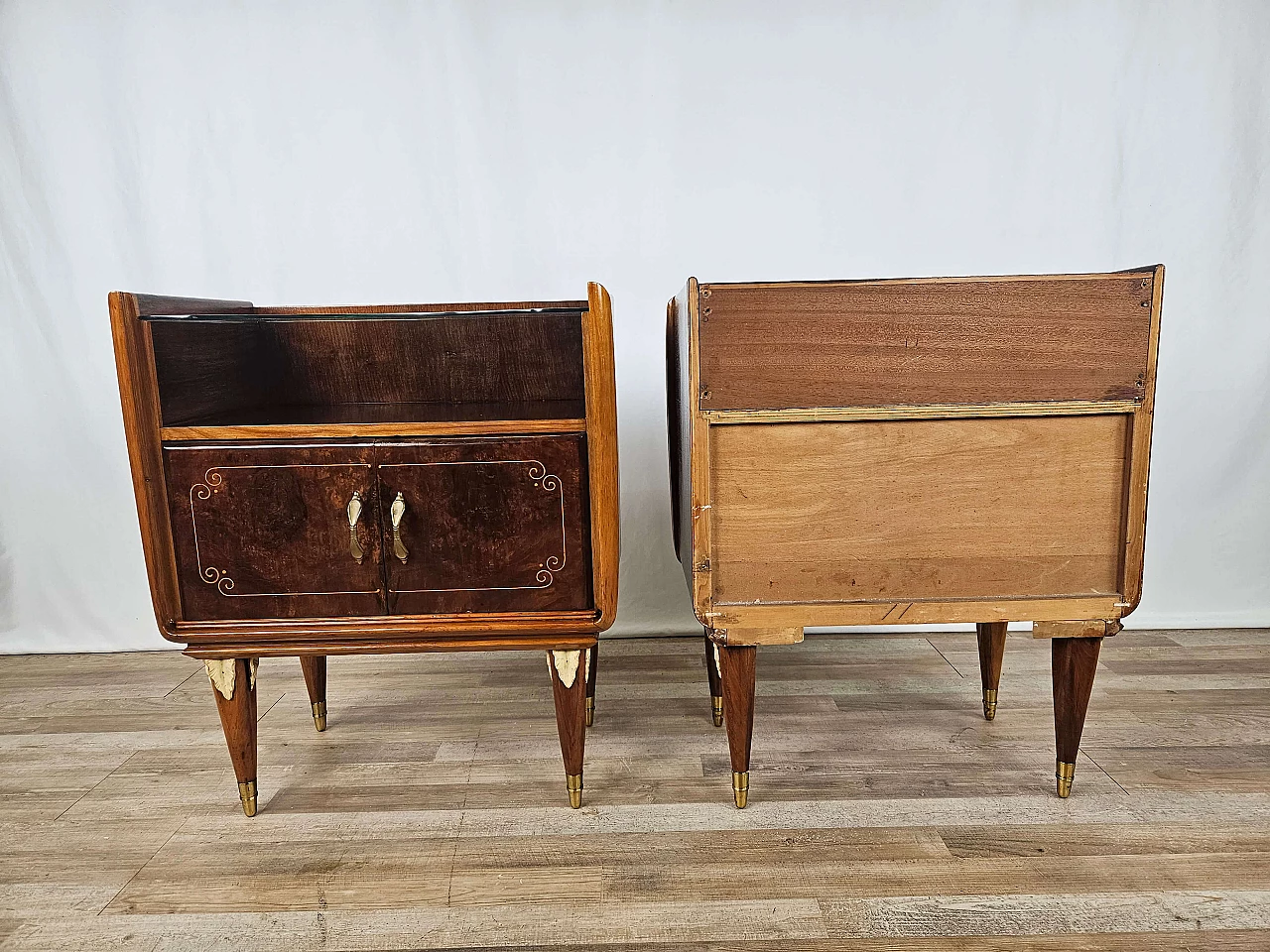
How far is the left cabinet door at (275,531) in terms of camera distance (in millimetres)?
1390

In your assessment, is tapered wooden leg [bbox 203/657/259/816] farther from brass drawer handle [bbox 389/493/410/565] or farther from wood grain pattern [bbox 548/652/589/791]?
wood grain pattern [bbox 548/652/589/791]

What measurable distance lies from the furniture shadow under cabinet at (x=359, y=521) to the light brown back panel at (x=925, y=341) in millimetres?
230

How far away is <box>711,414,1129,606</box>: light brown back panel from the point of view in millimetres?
1347

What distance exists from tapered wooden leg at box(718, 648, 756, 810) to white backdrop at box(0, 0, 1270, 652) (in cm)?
107

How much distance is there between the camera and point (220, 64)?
87.3 inches

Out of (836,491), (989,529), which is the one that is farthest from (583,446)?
(989,529)

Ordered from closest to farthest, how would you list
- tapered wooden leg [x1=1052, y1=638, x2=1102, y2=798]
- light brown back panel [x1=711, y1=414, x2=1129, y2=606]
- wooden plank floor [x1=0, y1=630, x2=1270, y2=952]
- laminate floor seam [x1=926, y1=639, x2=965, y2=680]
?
wooden plank floor [x1=0, y1=630, x2=1270, y2=952], light brown back panel [x1=711, y1=414, x2=1129, y2=606], tapered wooden leg [x1=1052, y1=638, x2=1102, y2=798], laminate floor seam [x1=926, y1=639, x2=965, y2=680]

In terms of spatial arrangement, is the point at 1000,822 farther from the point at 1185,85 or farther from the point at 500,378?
the point at 1185,85

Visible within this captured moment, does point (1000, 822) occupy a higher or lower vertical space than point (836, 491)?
lower

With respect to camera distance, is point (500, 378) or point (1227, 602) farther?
point (1227, 602)

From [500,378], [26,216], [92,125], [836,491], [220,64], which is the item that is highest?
[220,64]

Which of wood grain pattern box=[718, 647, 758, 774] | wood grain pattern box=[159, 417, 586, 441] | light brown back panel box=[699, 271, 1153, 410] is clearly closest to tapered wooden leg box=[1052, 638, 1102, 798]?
light brown back panel box=[699, 271, 1153, 410]

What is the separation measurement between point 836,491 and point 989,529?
0.89ft

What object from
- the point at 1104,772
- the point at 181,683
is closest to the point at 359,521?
the point at 181,683
